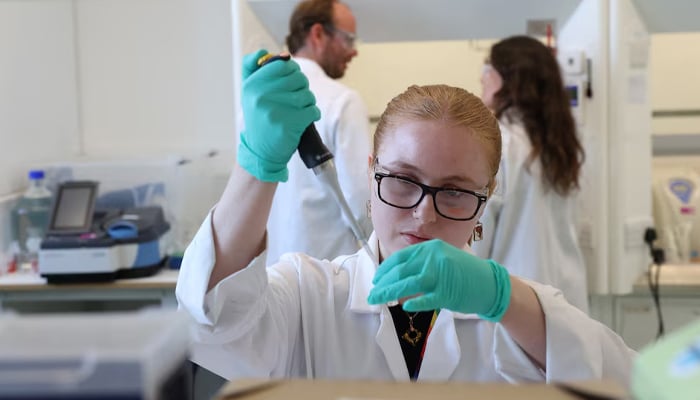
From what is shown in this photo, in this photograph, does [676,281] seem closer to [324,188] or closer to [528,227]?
[528,227]

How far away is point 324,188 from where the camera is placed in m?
2.05

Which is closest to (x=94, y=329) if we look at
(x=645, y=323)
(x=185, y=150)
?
(x=645, y=323)

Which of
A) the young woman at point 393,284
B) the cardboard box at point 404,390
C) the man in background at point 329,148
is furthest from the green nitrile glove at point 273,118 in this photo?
the man in background at point 329,148

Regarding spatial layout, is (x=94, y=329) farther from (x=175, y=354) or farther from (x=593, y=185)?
(x=593, y=185)

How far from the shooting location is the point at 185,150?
3154 millimetres

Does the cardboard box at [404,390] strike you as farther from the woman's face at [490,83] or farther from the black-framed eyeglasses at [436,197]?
the woman's face at [490,83]

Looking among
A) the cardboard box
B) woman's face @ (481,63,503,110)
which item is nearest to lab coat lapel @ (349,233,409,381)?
the cardboard box

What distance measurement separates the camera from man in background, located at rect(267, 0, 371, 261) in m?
2.09

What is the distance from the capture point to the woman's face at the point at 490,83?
2240mm

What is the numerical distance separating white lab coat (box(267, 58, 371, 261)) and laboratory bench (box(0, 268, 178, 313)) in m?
0.50

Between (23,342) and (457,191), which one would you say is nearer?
(23,342)

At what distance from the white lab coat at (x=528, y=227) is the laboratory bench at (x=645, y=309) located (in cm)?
25

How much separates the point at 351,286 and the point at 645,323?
1.67m

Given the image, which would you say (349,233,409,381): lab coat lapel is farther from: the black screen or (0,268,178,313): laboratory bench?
the black screen
